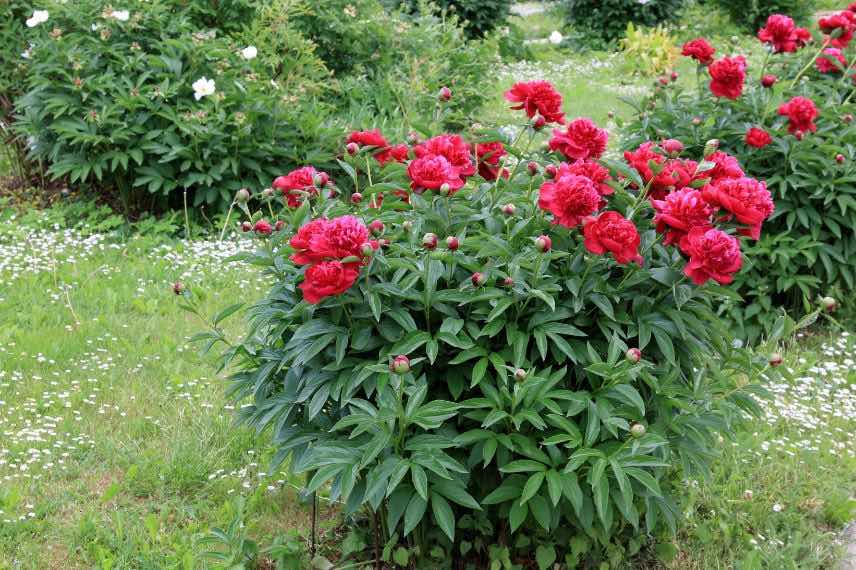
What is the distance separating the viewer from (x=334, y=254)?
2105 millimetres

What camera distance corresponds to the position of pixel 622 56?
10508 mm

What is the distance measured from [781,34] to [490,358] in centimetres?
286

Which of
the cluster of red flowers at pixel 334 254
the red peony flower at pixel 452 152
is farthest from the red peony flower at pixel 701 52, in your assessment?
the cluster of red flowers at pixel 334 254

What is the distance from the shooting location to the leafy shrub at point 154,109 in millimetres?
5152

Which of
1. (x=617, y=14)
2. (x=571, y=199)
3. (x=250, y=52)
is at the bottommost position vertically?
(x=617, y=14)

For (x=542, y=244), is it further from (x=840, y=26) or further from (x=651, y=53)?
(x=651, y=53)

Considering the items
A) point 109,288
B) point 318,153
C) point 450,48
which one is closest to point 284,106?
point 318,153

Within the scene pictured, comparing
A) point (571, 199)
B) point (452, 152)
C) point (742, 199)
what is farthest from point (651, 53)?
point (571, 199)

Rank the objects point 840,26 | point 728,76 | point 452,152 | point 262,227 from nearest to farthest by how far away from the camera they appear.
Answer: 1. point 262,227
2. point 452,152
3. point 728,76
4. point 840,26

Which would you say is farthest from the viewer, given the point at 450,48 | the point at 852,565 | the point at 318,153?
the point at 450,48

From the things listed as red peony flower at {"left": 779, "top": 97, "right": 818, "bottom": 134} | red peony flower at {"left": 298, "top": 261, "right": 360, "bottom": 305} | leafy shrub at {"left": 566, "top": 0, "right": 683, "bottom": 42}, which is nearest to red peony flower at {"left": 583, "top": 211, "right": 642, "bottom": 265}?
red peony flower at {"left": 298, "top": 261, "right": 360, "bottom": 305}

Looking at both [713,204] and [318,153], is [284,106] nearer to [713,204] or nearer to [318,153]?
[318,153]

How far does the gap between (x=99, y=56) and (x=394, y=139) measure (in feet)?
5.82

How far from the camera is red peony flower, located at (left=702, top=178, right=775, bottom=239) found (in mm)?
2217
